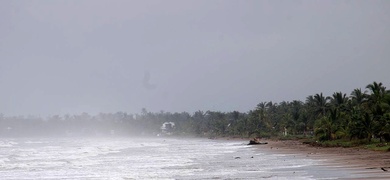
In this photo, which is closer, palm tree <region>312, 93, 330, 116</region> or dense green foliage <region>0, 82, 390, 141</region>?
dense green foliage <region>0, 82, 390, 141</region>

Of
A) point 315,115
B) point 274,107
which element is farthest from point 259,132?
point 315,115

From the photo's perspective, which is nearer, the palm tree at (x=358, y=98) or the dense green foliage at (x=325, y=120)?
the dense green foliage at (x=325, y=120)

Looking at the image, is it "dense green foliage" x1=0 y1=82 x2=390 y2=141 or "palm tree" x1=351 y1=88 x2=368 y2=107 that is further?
"palm tree" x1=351 y1=88 x2=368 y2=107

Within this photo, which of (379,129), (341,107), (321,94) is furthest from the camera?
(321,94)

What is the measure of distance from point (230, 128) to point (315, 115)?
64.1m

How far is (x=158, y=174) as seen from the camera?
30.6 metres

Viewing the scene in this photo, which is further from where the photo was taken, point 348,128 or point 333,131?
point 333,131

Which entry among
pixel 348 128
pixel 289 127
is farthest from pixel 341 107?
pixel 289 127

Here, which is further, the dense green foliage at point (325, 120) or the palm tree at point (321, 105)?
the palm tree at point (321, 105)

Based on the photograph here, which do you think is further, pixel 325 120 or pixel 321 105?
pixel 321 105

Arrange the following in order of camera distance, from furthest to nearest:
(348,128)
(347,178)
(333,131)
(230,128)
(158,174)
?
(230,128) → (333,131) → (348,128) → (158,174) → (347,178)

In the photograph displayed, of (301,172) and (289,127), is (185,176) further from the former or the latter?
(289,127)

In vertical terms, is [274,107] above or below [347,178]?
above

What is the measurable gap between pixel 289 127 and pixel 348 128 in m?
47.3
